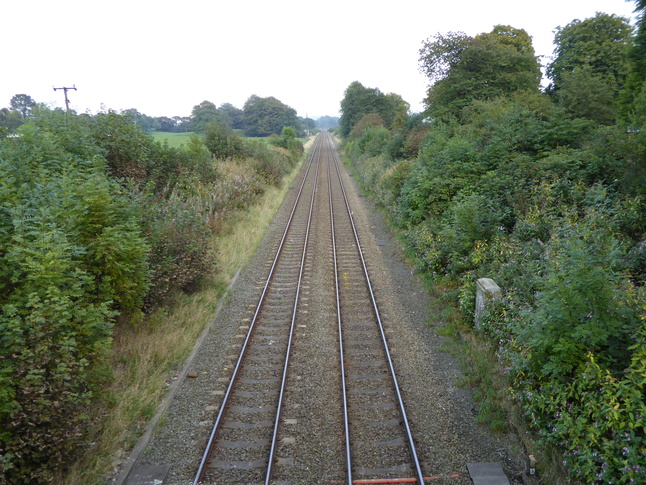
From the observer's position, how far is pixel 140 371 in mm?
7184

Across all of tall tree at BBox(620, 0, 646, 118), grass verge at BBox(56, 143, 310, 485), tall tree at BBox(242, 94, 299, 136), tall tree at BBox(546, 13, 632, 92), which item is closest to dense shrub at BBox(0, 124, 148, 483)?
grass verge at BBox(56, 143, 310, 485)

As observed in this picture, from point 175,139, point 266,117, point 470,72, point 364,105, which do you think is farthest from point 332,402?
point 266,117

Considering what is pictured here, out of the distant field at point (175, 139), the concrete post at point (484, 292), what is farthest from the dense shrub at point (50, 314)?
the distant field at point (175, 139)

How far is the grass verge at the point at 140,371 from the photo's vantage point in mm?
5359

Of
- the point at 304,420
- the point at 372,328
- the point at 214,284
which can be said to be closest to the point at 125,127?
the point at 214,284

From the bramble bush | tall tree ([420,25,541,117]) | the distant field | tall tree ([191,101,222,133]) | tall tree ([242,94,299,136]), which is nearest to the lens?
the bramble bush

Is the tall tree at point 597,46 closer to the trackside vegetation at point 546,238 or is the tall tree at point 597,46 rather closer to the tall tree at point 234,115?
the trackside vegetation at point 546,238

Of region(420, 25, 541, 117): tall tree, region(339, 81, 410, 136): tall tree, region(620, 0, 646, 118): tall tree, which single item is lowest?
region(620, 0, 646, 118): tall tree

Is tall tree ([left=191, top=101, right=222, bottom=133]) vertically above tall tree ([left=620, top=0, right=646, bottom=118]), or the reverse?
tall tree ([left=191, top=101, right=222, bottom=133])

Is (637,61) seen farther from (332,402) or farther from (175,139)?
(175,139)

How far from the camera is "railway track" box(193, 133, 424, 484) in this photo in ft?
17.7

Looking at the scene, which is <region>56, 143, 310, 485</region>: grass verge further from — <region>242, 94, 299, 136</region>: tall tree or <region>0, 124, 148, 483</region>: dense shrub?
<region>242, 94, 299, 136</region>: tall tree

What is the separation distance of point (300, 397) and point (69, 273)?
4331 millimetres

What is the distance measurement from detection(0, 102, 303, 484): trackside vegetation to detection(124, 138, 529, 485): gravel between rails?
4.27 ft
